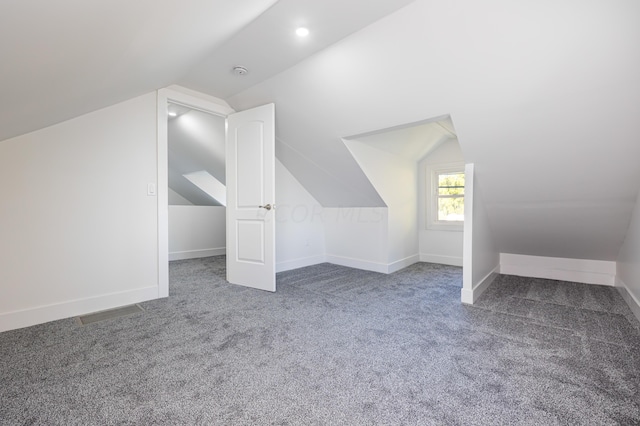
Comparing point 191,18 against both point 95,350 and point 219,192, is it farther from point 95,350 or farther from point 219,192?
point 219,192

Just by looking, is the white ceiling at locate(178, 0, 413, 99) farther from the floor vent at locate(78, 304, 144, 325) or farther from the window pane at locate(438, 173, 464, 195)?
the window pane at locate(438, 173, 464, 195)

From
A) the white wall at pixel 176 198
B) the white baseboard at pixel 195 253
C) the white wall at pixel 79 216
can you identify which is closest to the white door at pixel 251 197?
the white wall at pixel 79 216

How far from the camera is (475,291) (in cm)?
294

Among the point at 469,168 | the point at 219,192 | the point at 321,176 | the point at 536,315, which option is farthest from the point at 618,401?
the point at 219,192

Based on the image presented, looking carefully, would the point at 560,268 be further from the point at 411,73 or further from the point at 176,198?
the point at 176,198

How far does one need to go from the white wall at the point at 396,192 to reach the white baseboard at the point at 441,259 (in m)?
0.13

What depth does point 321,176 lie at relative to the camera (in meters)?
4.14

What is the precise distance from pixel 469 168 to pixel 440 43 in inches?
50.3

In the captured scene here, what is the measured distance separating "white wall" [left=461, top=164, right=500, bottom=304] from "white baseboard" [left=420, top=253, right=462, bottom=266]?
1.16 meters

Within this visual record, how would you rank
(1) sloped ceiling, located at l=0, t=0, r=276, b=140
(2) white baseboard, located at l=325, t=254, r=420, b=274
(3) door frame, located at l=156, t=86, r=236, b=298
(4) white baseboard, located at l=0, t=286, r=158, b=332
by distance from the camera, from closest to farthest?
(1) sloped ceiling, located at l=0, t=0, r=276, b=140, (4) white baseboard, located at l=0, t=286, r=158, b=332, (3) door frame, located at l=156, t=86, r=236, b=298, (2) white baseboard, located at l=325, t=254, r=420, b=274

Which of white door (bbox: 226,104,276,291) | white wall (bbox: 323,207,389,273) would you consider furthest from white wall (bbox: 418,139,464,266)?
white door (bbox: 226,104,276,291)

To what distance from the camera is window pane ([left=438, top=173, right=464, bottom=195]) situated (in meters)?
4.59

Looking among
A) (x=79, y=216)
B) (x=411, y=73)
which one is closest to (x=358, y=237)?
(x=411, y=73)

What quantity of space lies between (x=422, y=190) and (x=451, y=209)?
0.53m
